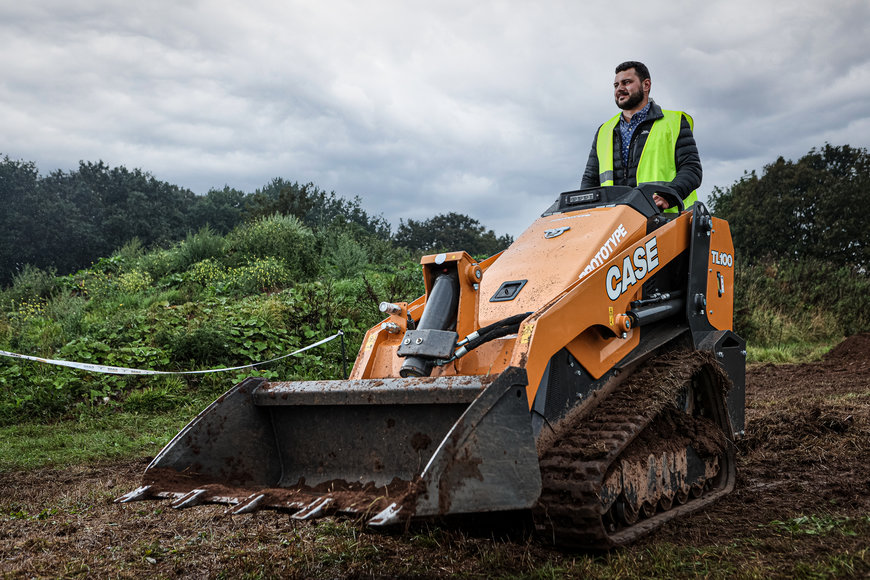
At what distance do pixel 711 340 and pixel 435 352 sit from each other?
2.08 meters

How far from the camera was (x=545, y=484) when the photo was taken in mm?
3146

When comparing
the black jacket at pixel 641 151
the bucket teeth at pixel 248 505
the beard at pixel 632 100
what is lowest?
the bucket teeth at pixel 248 505

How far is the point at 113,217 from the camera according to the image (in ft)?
126

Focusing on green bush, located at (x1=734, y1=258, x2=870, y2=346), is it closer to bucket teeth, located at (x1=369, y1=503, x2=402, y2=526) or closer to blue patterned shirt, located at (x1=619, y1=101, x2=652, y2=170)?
blue patterned shirt, located at (x1=619, y1=101, x2=652, y2=170)

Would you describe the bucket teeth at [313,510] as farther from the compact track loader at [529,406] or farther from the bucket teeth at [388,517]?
the bucket teeth at [388,517]

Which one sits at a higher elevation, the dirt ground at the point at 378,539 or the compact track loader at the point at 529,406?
the compact track loader at the point at 529,406

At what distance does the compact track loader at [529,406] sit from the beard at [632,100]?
75 cm

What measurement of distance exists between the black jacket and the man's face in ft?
0.33

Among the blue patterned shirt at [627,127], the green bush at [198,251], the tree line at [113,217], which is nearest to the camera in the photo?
the blue patterned shirt at [627,127]

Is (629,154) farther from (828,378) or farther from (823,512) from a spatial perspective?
(828,378)

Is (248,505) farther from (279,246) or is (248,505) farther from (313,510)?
(279,246)

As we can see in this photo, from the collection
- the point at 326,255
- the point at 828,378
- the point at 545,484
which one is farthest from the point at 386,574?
the point at 326,255

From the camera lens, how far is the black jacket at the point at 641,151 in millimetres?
4801

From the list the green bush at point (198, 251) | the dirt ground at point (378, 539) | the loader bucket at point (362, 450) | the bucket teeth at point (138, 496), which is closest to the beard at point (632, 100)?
the dirt ground at point (378, 539)
